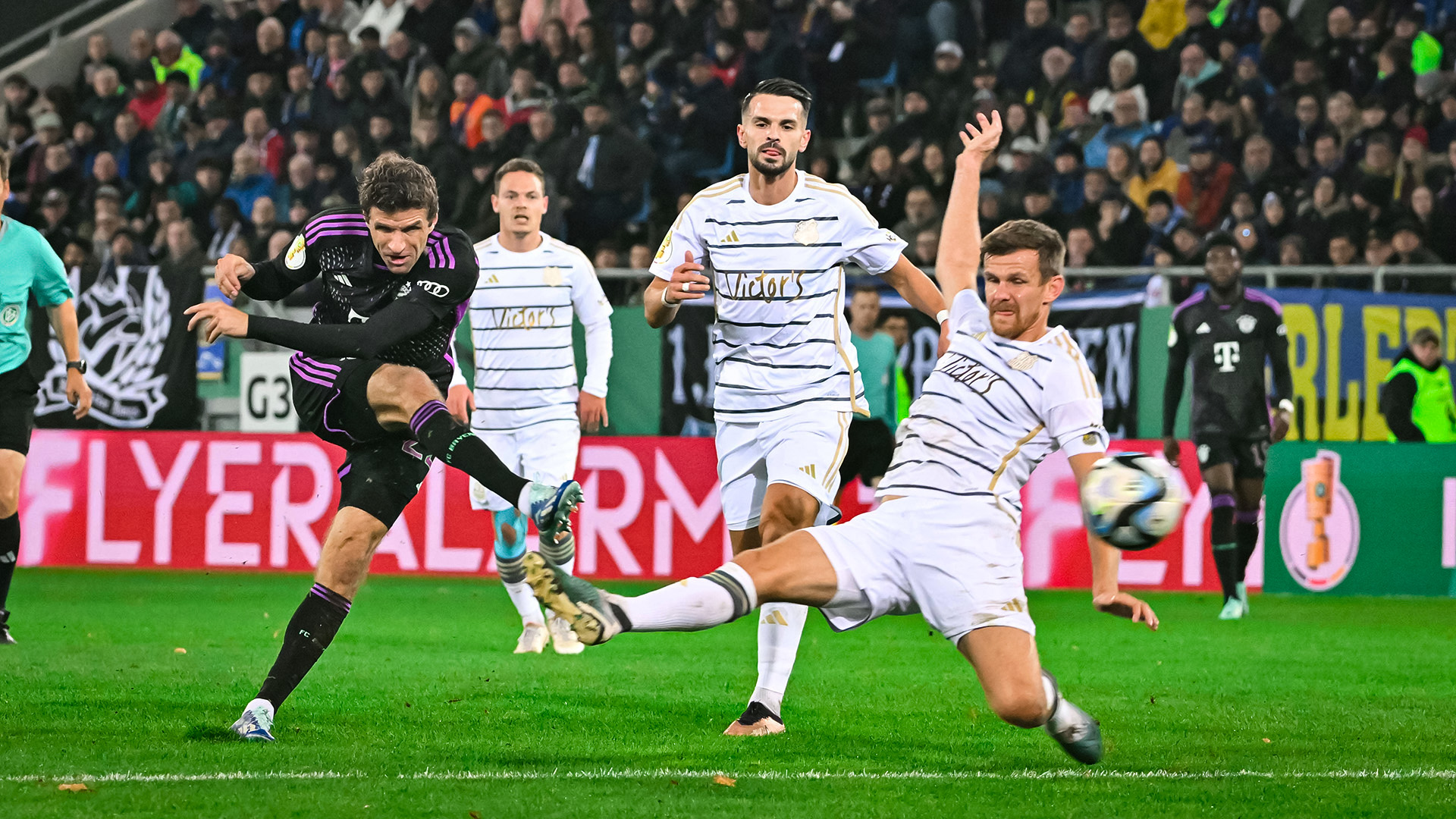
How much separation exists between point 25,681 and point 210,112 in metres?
12.3

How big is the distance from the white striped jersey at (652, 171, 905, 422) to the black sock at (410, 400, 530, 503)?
114 cm

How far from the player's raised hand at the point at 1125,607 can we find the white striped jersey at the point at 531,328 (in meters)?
4.76

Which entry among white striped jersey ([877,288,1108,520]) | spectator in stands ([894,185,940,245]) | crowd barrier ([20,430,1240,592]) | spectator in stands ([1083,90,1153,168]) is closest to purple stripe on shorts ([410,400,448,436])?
white striped jersey ([877,288,1108,520])

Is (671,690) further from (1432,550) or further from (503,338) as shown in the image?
(1432,550)

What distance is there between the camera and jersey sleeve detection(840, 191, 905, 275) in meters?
6.31

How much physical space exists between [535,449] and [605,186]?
678cm

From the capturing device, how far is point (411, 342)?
5.94 meters

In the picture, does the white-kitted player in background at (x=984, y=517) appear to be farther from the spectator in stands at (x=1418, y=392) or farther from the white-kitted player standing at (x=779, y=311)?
the spectator in stands at (x=1418, y=392)

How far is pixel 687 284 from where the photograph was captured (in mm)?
5664

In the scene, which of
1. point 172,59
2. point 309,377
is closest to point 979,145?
point 309,377

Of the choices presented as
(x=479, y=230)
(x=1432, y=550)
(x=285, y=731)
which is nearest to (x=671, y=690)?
(x=285, y=731)

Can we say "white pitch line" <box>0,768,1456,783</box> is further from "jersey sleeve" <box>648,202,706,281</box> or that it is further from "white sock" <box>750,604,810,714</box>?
"jersey sleeve" <box>648,202,706,281</box>

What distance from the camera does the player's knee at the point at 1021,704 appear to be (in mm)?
4898

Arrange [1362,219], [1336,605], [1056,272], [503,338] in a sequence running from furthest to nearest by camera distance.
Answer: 1. [1362,219]
2. [1336,605]
3. [503,338]
4. [1056,272]
